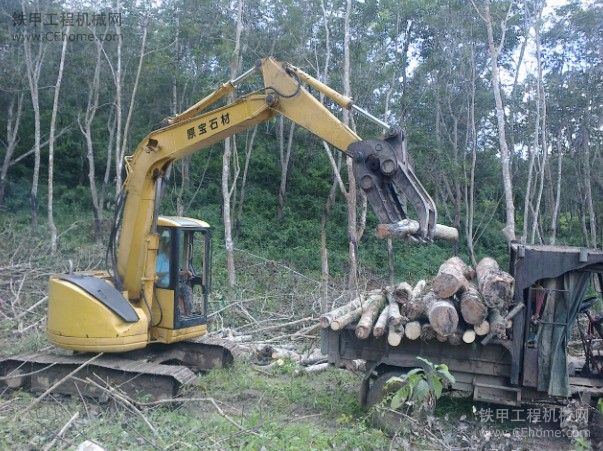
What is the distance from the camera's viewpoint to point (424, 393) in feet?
17.5

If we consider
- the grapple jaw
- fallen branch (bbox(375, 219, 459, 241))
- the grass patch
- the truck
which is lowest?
the grass patch

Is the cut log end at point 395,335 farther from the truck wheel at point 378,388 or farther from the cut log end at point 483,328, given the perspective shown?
the cut log end at point 483,328

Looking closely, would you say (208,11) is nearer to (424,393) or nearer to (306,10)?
(306,10)

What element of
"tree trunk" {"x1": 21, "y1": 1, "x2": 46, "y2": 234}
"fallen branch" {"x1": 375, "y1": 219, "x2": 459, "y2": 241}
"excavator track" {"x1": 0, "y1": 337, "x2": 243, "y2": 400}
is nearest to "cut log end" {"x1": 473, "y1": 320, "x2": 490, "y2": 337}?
"fallen branch" {"x1": 375, "y1": 219, "x2": 459, "y2": 241}

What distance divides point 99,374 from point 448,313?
15.3 ft

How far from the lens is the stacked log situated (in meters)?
6.87

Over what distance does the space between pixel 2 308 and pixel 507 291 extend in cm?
1024

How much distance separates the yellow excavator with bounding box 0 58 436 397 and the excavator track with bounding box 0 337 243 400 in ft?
0.05

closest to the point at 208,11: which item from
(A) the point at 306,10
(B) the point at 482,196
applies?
(A) the point at 306,10

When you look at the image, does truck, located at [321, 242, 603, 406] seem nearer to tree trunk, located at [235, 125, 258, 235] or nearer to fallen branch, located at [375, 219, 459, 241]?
fallen branch, located at [375, 219, 459, 241]

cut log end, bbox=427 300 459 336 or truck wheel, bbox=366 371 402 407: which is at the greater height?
cut log end, bbox=427 300 459 336

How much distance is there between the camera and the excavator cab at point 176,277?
8.53 meters

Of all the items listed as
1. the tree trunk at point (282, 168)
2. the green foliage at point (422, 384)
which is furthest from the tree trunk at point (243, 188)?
the green foliage at point (422, 384)

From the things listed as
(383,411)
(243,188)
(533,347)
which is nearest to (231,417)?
(383,411)
